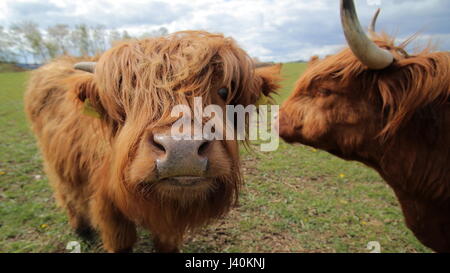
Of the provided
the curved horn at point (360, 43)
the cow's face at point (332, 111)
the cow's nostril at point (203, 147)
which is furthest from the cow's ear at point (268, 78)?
the cow's nostril at point (203, 147)

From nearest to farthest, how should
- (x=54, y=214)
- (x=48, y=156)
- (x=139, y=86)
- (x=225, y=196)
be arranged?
(x=139, y=86) < (x=225, y=196) < (x=48, y=156) < (x=54, y=214)

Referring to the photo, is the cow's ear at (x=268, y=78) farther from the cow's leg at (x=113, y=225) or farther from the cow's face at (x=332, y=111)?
the cow's leg at (x=113, y=225)

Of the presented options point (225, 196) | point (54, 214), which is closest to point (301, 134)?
point (225, 196)

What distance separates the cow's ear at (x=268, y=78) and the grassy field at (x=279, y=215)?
0.41 metres

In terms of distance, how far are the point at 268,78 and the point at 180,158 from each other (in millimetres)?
1581

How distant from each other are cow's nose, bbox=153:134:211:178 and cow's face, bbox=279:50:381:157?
4.50 ft

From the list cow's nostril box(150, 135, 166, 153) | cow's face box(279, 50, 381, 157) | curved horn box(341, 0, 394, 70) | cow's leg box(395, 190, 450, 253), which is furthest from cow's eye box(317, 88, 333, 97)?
cow's nostril box(150, 135, 166, 153)

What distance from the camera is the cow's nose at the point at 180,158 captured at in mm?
1526

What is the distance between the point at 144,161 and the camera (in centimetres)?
164

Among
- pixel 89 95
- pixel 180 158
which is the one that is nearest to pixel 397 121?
pixel 180 158

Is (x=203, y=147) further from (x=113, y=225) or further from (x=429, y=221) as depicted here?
(x=429, y=221)

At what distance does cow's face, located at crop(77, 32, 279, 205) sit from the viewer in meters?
1.62
